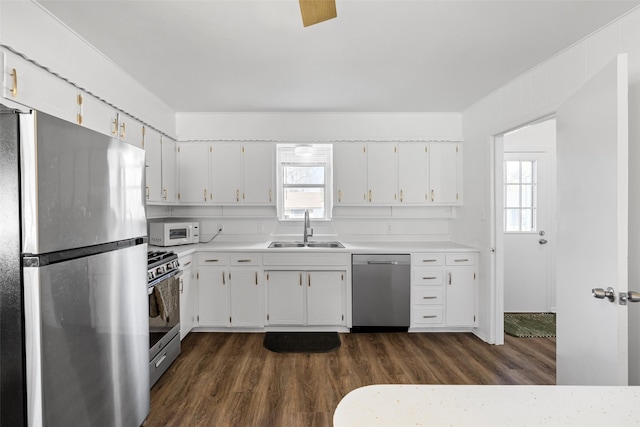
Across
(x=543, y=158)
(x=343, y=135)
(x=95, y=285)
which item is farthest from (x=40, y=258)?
(x=543, y=158)

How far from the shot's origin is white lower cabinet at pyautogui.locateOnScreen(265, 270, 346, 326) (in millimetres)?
3254

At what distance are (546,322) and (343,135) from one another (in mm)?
3255

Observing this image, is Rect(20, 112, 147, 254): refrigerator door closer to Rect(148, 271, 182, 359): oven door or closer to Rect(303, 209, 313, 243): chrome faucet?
Rect(148, 271, 182, 359): oven door

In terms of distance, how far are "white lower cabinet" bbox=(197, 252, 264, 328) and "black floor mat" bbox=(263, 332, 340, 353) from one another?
13.9 inches

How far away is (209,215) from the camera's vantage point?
3812mm

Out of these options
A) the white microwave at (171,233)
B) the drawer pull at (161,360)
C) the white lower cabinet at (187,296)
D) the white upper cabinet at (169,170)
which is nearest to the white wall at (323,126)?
the white upper cabinet at (169,170)

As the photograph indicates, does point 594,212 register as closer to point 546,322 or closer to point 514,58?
point 514,58

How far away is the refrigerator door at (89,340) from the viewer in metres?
1.13

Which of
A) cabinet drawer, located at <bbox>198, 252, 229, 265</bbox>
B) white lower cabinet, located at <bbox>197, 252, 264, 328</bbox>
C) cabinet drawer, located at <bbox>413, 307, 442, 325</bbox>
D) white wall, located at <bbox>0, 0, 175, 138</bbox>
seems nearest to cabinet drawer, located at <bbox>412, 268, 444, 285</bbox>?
cabinet drawer, located at <bbox>413, 307, 442, 325</bbox>

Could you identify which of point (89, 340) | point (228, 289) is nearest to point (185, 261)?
point (228, 289)

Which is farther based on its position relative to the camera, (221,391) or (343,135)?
(343,135)

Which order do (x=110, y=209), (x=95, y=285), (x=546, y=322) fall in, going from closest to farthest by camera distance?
(x=95, y=285) → (x=110, y=209) → (x=546, y=322)

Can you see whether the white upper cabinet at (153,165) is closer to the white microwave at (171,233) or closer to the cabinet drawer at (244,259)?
the white microwave at (171,233)

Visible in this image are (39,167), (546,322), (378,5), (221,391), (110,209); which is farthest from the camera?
(546,322)
